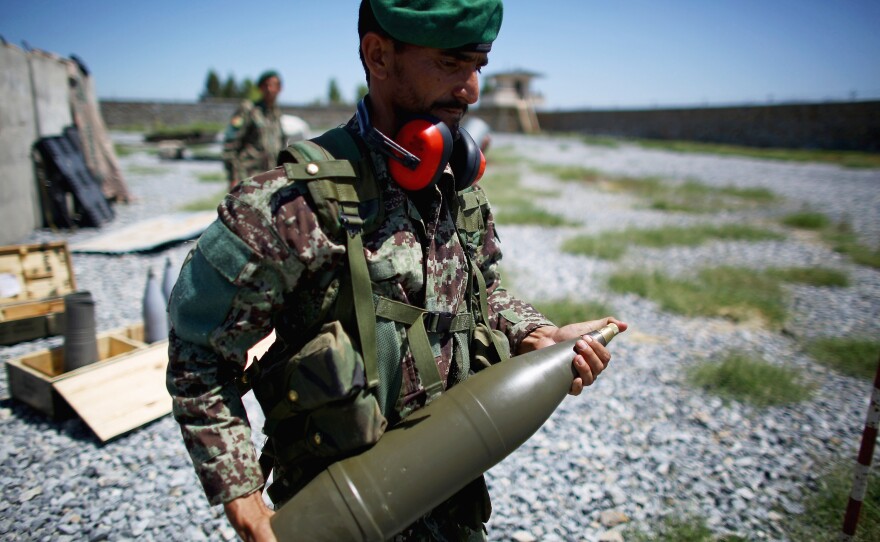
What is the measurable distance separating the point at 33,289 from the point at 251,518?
515 centimetres

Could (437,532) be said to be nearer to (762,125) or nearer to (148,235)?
(148,235)

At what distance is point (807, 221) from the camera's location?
436 inches

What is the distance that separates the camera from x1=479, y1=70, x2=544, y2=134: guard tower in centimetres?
5059

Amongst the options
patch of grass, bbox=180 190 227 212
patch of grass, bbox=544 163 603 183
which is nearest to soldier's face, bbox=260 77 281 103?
patch of grass, bbox=180 190 227 212

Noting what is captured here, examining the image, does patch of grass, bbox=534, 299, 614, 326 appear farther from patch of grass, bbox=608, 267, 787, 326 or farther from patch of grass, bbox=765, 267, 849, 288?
patch of grass, bbox=765, 267, 849, 288

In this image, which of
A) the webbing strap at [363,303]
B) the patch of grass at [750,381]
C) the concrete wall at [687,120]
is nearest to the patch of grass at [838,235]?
the patch of grass at [750,381]

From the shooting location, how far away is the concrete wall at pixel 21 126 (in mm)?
7323

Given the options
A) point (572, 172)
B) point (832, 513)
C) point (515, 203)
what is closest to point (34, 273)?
point (832, 513)

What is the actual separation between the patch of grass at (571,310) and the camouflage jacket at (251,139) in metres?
4.63

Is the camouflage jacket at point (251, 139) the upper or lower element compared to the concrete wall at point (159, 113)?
lower

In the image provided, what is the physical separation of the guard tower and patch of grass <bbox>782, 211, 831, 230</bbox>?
130ft

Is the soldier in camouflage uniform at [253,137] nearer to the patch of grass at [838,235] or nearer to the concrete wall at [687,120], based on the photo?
the patch of grass at [838,235]

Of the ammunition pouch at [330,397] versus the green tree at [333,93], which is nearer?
the ammunition pouch at [330,397]

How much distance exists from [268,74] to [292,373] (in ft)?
23.0
